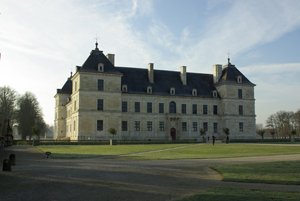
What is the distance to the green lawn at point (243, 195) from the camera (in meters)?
8.66

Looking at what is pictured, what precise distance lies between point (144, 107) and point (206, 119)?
13.7 meters

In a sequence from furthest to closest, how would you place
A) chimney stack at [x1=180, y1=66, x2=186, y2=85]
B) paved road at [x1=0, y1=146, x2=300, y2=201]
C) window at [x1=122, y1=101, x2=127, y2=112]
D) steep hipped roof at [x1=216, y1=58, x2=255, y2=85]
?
chimney stack at [x1=180, y1=66, x2=186, y2=85] → steep hipped roof at [x1=216, y1=58, x2=255, y2=85] → window at [x1=122, y1=101, x2=127, y2=112] → paved road at [x1=0, y1=146, x2=300, y2=201]

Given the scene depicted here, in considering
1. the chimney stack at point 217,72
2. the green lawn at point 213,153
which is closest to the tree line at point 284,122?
the chimney stack at point 217,72

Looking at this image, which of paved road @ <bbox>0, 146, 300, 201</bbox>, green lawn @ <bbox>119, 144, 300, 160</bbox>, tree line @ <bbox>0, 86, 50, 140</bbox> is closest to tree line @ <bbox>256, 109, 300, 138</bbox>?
green lawn @ <bbox>119, 144, 300, 160</bbox>

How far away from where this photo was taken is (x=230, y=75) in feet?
207

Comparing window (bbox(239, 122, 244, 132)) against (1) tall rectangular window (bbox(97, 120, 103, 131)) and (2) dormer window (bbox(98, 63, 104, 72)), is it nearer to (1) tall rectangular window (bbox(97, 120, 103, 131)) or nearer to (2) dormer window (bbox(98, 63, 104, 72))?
(1) tall rectangular window (bbox(97, 120, 103, 131))

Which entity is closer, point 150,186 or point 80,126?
point 150,186

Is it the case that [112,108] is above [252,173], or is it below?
above

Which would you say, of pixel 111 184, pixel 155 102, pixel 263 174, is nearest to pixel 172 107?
pixel 155 102

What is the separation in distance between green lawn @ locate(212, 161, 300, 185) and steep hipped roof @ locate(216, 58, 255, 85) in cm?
4840

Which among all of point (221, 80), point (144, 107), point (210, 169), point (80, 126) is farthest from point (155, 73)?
point (210, 169)

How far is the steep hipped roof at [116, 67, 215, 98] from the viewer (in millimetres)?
58438

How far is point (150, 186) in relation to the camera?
10.9 metres

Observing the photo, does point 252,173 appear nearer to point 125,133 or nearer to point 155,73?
point 125,133
